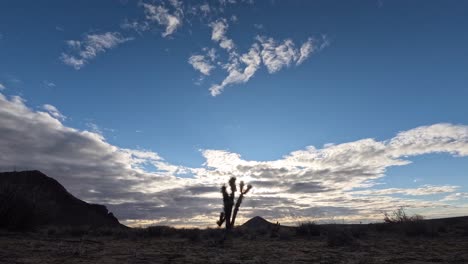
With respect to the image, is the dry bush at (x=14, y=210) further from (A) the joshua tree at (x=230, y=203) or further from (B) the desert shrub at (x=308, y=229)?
(B) the desert shrub at (x=308, y=229)

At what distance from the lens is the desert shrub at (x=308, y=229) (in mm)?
20859

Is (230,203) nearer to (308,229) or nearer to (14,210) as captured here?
(308,229)

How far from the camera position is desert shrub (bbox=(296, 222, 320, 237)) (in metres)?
20.9

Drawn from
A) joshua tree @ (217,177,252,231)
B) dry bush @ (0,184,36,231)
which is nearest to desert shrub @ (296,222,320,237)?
joshua tree @ (217,177,252,231)

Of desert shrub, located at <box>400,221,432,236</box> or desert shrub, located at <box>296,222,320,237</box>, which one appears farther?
desert shrub, located at <box>296,222,320,237</box>

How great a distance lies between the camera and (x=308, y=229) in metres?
21.3

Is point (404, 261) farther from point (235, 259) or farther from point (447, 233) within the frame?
point (447, 233)

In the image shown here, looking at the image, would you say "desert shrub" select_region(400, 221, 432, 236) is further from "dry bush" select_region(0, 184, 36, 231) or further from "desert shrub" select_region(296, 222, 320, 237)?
"dry bush" select_region(0, 184, 36, 231)

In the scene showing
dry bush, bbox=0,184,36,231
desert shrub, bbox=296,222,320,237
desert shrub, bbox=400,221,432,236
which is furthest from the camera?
desert shrub, bbox=296,222,320,237

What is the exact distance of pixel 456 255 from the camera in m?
11.0

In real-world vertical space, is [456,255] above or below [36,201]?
below

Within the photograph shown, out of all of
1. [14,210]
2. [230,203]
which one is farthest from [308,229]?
[14,210]

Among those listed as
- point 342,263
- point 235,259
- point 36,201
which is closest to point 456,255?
point 342,263

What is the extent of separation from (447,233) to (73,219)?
173ft
